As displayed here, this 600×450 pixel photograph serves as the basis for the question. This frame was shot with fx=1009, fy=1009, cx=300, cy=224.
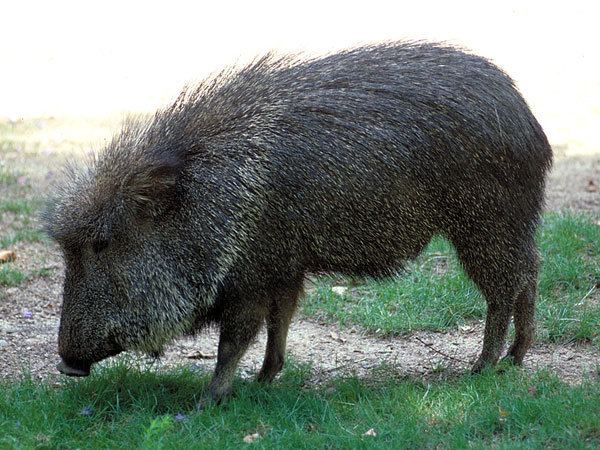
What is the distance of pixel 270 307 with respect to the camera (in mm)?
5762

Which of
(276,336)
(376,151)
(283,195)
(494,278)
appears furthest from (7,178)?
(494,278)

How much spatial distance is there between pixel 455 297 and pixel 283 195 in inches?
83.5

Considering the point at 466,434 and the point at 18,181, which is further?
the point at 18,181

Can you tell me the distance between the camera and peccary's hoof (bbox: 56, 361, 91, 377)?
5426 mm

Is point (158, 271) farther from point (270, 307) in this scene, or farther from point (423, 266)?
point (423, 266)

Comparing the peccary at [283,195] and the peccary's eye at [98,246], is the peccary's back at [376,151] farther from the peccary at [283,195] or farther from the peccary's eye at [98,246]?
the peccary's eye at [98,246]

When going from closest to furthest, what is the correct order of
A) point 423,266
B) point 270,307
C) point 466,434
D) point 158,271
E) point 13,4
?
point 466,434 → point 158,271 → point 270,307 → point 423,266 → point 13,4

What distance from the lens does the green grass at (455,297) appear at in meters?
6.70

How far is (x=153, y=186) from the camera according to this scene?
17.8ft

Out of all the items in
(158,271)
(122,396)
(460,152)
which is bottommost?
(122,396)

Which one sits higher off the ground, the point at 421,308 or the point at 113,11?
the point at 113,11

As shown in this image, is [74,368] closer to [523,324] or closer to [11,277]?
[11,277]

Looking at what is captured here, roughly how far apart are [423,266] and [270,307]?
7.74 feet

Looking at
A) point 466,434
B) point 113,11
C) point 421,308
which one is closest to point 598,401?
point 466,434
